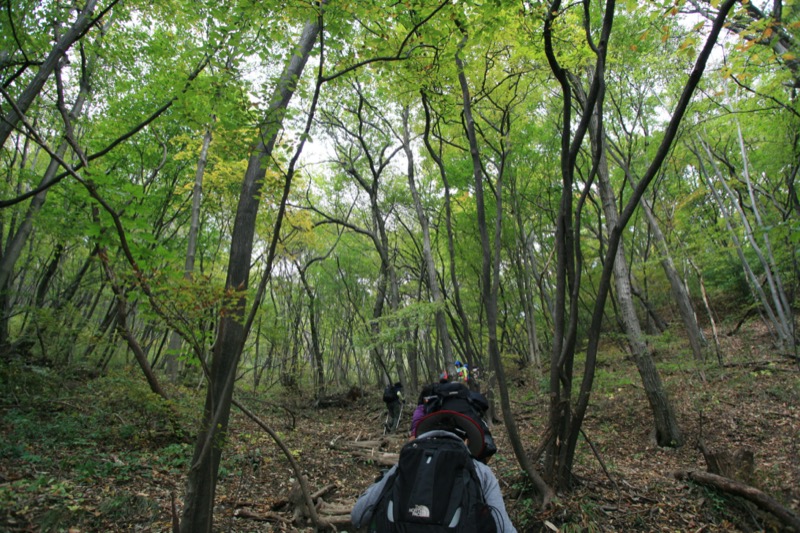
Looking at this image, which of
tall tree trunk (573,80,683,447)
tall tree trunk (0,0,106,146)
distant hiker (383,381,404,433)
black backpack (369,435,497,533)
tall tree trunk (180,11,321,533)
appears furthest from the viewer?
distant hiker (383,381,404,433)

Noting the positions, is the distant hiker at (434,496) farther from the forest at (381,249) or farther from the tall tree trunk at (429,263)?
the tall tree trunk at (429,263)

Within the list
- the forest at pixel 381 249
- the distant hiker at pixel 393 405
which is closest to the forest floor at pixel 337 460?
the forest at pixel 381 249

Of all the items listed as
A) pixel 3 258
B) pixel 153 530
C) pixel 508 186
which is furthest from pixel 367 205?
pixel 153 530

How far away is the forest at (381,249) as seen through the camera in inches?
129

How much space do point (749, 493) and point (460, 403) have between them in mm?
2667

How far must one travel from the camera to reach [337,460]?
639cm

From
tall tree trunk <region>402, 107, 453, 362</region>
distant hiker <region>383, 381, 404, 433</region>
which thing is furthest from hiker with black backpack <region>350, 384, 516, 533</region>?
distant hiker <region>383, 381, 404, 433</region>

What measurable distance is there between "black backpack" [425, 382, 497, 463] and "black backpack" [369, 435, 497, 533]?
760 mm

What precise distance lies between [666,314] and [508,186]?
492 inches

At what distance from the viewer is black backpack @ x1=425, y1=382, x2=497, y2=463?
9.92 feet

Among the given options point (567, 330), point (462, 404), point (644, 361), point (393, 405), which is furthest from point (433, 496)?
point (393, 405)

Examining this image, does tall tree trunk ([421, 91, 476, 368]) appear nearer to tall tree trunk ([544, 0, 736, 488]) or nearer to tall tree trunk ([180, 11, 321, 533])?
tall tree trunk ([544, 0, 736, 488])

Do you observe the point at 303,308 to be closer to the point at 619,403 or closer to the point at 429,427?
the point at 619,403

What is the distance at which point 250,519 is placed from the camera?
3.91 meters
